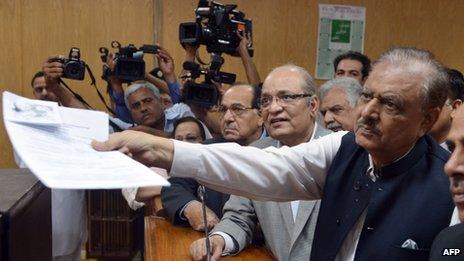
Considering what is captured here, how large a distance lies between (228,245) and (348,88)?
1108mm

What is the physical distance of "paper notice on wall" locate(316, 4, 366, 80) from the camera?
389 cm

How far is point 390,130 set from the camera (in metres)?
1.03

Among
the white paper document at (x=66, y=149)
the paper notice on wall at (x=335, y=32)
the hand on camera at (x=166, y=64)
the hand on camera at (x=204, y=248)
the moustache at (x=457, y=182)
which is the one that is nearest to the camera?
the white paper document at (x=66, y=149)

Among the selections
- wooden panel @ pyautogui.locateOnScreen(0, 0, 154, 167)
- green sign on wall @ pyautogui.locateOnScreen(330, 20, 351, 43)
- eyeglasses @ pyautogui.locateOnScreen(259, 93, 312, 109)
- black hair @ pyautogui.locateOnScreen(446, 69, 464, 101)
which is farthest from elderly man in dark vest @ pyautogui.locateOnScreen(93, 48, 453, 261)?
green sign on wall @ pyautogui.locateOnScreen(330, 20, 351, 43)

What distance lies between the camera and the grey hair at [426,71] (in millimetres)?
1011

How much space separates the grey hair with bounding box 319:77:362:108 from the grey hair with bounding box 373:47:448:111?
112 centimetres

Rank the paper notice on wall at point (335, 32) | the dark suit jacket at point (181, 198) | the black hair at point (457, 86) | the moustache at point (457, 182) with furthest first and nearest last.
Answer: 1. the paper notice on wall at point (335, 32)
2. the black hair at point (457, 86)
3. the dark suit jacket at point (181, 198)
4. the moustache at point (457, 182)

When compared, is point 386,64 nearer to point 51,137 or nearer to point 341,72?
point 51,137

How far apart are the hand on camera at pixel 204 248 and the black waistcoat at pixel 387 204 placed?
297 millimetres

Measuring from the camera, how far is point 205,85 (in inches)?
99.9

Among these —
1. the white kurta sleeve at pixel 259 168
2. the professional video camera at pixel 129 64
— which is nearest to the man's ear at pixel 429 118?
the white kurta sleeve at pixel 259 168

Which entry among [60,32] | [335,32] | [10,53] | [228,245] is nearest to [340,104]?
[228,245]

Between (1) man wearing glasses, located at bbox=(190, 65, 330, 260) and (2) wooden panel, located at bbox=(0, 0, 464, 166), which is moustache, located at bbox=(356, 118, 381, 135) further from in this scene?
(2) wooden panel, located at bbox=(0, 0, 464, 166)

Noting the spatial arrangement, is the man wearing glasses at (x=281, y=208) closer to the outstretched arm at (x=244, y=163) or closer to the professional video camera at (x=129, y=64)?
the outstretched arm at (x=244, y=163)
